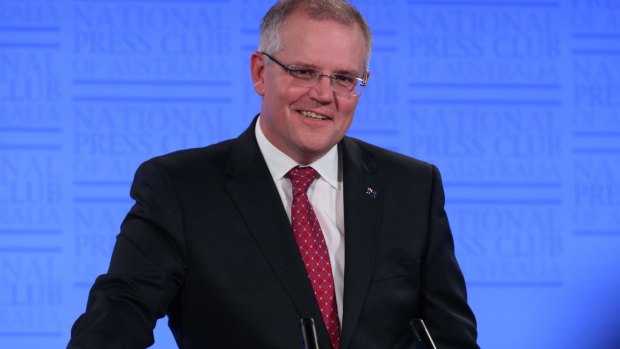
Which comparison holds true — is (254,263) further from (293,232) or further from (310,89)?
(310,89)

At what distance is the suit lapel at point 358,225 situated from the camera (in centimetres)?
167

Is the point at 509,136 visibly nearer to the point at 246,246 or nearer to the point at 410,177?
the point at 410,177

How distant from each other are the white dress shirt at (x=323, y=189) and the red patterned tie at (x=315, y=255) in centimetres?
3

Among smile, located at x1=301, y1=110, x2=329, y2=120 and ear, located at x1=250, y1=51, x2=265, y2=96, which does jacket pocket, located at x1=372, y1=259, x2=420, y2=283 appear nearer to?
smile, located at x1=301, y1=110, x2=329, y2=120

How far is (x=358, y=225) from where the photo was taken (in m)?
1.76

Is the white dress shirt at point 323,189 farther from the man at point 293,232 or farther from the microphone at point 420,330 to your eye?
the microphone at point 420,330

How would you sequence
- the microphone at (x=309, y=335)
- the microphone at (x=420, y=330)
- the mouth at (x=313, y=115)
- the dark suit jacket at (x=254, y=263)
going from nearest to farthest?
the microphone at (x=309, y=335)
the microphone at (x=420, y=330)
the dark suit jacket at (x=254, y=263)
the mouth at (x=313, y=115)

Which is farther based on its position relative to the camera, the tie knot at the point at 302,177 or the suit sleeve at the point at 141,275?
the tie knot at the point at 302,177

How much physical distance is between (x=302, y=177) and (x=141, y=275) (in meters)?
0.39

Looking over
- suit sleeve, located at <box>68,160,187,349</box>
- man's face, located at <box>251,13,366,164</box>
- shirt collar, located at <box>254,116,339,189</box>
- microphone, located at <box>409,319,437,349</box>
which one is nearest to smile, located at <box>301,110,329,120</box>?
man's face, located at <box>251,13,366,164</box>

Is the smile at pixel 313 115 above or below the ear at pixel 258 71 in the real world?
below

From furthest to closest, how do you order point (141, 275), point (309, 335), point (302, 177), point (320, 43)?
point (302, 177) → point (320, 43) → point (141, 275) → point (309, 335)

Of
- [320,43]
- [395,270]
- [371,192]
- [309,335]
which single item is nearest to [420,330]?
[309,335]

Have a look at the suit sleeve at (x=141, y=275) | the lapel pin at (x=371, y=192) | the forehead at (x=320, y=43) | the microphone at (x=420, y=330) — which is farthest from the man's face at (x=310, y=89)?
the microphone at (x=420, y=330)
